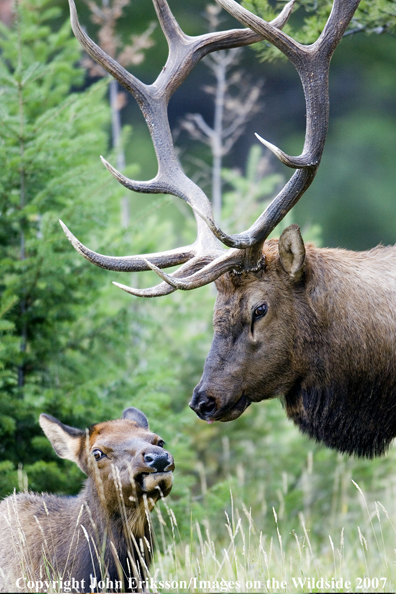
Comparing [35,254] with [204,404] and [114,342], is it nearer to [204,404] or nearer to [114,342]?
[114,342]

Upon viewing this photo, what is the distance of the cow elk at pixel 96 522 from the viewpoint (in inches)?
146

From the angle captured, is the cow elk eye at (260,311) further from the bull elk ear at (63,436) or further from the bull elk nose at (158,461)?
the bull elk ear at (63,436)

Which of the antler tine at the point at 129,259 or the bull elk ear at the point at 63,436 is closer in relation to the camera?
the antler tine at the point at 129,259

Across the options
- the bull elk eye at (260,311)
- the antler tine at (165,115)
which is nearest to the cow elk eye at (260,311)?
the bull elk eye at (260,311)

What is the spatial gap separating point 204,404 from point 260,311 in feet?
1.77

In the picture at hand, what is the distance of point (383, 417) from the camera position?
3949mm

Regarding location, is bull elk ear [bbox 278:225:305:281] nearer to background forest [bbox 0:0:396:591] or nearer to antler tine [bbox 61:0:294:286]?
antler tine [bbox 61:0:294:286]

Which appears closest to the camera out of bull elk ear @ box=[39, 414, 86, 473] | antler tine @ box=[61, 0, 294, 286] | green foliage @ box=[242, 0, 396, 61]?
bull elk ear @ box=[39, 414, 86, 473]

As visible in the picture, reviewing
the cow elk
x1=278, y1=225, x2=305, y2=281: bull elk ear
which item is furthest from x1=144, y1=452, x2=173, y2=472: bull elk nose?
x1=278, y1=225, x2=305, y2=281: bull elk ear

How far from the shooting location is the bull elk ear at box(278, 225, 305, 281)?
383cm

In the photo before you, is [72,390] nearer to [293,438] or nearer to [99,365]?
[99,365]

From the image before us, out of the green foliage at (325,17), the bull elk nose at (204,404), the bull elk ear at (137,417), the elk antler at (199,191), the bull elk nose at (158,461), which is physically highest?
the green foliage at (325,17)

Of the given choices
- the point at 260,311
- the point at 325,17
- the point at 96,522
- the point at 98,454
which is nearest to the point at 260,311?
the point at 260,311

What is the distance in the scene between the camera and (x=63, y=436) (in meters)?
4.14
